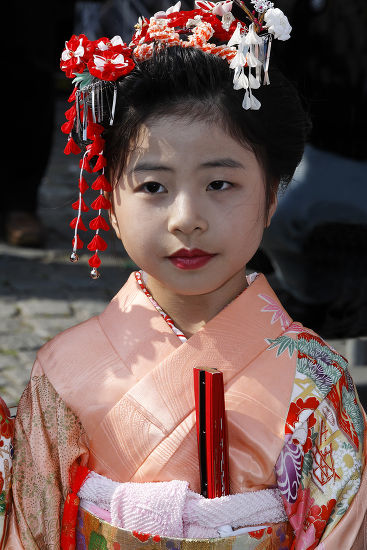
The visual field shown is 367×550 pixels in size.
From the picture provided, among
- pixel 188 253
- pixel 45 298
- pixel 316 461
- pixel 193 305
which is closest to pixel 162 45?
pixel 188 253

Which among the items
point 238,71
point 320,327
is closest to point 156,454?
point 238,71

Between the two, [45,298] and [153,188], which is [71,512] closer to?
[153,188]

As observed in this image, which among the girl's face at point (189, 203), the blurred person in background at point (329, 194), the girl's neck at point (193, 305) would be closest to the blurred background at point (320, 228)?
the blurred person in background at point (329, 194)

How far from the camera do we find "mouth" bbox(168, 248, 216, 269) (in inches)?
59.5

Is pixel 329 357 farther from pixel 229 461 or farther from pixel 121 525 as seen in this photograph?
pixel 121 525

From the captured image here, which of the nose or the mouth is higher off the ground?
the nose

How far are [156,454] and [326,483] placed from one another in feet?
1.09

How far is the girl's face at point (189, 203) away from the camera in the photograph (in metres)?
1.47

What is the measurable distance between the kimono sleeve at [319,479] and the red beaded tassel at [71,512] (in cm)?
40

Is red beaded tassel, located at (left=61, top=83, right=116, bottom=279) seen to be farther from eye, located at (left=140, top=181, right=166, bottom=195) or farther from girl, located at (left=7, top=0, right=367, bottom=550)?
eye, located at (left=140, top=181, right=166, bottom=195)

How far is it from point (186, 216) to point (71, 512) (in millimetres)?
641

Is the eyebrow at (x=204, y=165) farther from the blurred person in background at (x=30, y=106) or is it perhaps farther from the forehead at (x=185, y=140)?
the blurred person in background at (x=30, y=106)

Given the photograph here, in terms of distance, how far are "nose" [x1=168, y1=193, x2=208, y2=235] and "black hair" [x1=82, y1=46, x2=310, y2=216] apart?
0.16 m

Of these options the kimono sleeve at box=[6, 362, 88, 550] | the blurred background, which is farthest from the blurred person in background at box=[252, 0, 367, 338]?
the kimono sleeve at box=[6, 362, 88, 550]
